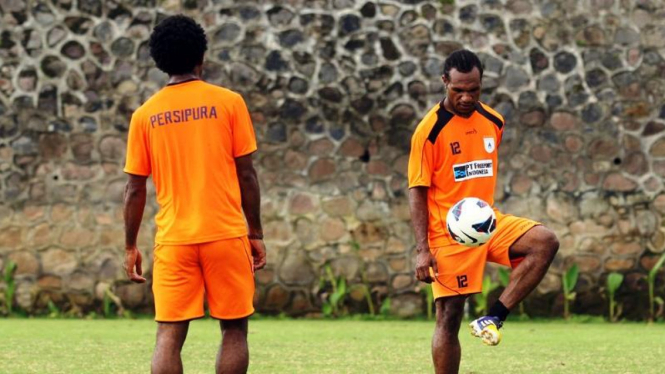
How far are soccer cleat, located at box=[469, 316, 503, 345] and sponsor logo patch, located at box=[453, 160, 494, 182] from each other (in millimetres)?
781

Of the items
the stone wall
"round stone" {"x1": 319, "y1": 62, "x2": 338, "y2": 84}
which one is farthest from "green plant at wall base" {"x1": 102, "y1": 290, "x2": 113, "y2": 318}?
"round stone" {"x1": 319, "y1": 62, "x2": 338, "y2": 84}

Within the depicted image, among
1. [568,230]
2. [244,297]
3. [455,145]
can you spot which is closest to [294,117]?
[568,230]

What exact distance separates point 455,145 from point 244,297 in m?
1.71

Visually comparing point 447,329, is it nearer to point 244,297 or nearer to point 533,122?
point 244,297

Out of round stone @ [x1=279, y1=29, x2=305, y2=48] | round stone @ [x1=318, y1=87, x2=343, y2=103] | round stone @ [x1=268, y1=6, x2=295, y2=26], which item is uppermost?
round stone @ [x1=268, y1=6, x2=295, y2=26]

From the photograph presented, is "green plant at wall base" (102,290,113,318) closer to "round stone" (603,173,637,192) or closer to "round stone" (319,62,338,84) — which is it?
"round stone" (319,62,338,84)

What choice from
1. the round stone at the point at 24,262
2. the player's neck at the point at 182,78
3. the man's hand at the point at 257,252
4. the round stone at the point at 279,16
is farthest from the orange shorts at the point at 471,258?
the round stone at the point at 24,262

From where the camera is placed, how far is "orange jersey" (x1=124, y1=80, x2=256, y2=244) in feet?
19.8

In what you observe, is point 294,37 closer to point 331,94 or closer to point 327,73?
point 327,73

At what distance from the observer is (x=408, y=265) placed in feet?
46.2

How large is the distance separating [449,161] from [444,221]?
326mm

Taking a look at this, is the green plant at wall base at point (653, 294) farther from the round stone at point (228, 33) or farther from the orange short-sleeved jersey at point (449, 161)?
the orange short-sleeved jersey at point (449, 161)

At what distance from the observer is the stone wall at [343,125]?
45.8 ft

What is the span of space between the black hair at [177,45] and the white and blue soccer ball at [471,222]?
1.80 meters
